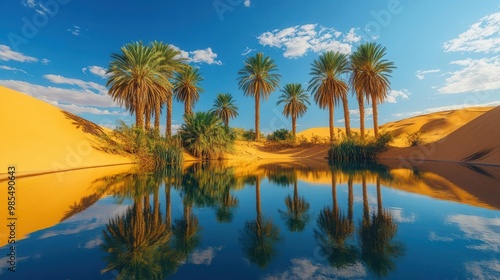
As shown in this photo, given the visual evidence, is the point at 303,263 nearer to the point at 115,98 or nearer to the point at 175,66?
the point at 115,98

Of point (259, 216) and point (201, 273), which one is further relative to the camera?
point (259, 216)

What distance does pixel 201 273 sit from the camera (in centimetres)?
332

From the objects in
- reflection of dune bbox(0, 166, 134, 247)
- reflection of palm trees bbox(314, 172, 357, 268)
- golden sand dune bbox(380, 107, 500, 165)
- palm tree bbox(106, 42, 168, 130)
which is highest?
palm tree bbox(106, 42, 168, 130)

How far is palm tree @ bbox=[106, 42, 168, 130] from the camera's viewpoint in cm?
2606

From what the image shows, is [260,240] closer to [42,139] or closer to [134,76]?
[42,139]

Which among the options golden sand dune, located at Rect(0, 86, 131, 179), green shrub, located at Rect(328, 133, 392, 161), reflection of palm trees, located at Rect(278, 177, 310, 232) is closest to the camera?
reflection of palm trees, located at Rect(278, 177, 310, 232)

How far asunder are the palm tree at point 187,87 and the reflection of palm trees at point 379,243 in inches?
1353

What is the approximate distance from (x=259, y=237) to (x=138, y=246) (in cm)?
213

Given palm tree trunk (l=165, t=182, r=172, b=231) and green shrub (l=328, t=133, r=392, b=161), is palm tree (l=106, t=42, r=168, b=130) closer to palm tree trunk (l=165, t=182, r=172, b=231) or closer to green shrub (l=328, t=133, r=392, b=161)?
palm tree trunk (l=165, t=182, r=172, b=231)

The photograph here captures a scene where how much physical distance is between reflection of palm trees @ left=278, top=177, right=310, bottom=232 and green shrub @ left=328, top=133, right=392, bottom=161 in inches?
953

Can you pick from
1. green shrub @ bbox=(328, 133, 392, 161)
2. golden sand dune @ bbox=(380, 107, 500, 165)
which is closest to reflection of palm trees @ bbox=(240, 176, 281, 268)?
golden sand dune @ bbox=(380, 107, 500, 165)

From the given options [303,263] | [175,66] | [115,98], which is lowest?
[303,263]

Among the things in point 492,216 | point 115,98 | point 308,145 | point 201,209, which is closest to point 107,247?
point 201,209

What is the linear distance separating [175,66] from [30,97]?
16.1 meters
